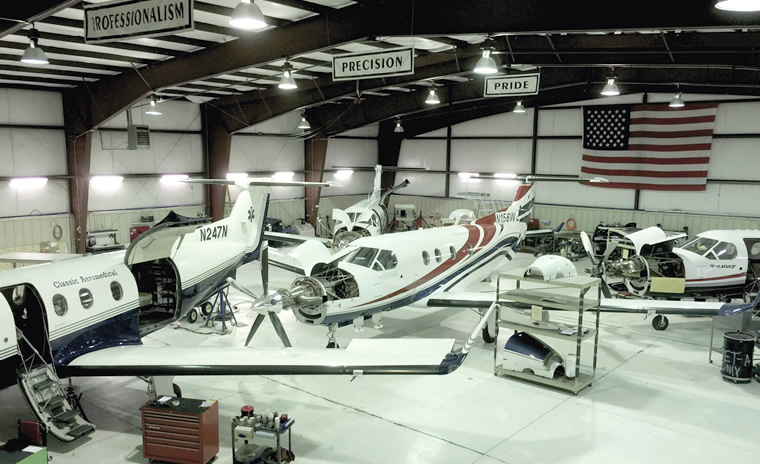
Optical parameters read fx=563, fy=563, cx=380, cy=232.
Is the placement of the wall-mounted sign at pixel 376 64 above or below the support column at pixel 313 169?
above

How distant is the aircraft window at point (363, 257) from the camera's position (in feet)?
43.1

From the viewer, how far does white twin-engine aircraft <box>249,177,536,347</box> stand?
471 inches

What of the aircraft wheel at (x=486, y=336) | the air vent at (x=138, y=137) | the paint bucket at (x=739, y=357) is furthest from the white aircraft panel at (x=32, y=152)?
the paint bucket at (x=739, y=357)

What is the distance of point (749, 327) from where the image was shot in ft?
41.5

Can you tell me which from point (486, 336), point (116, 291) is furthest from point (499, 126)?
point (116, 291)

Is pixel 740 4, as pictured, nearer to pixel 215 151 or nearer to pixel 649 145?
pixel 215 151

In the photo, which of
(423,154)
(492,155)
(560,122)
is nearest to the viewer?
(560,122)

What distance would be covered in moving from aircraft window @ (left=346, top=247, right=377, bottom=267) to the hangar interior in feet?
8.65

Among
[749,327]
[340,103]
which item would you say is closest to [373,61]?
[749,327]

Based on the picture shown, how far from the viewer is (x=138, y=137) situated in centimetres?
2373

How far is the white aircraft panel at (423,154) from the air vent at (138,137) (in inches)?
727

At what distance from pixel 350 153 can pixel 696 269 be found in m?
24.6

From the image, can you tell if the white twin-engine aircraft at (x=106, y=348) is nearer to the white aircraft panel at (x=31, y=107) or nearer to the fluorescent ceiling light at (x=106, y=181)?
the white aircraft panel at (x=31, y=107)

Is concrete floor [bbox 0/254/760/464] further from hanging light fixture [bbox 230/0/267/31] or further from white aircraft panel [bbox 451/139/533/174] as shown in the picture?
white aircraft panel [bbox 451/139/533/174]
